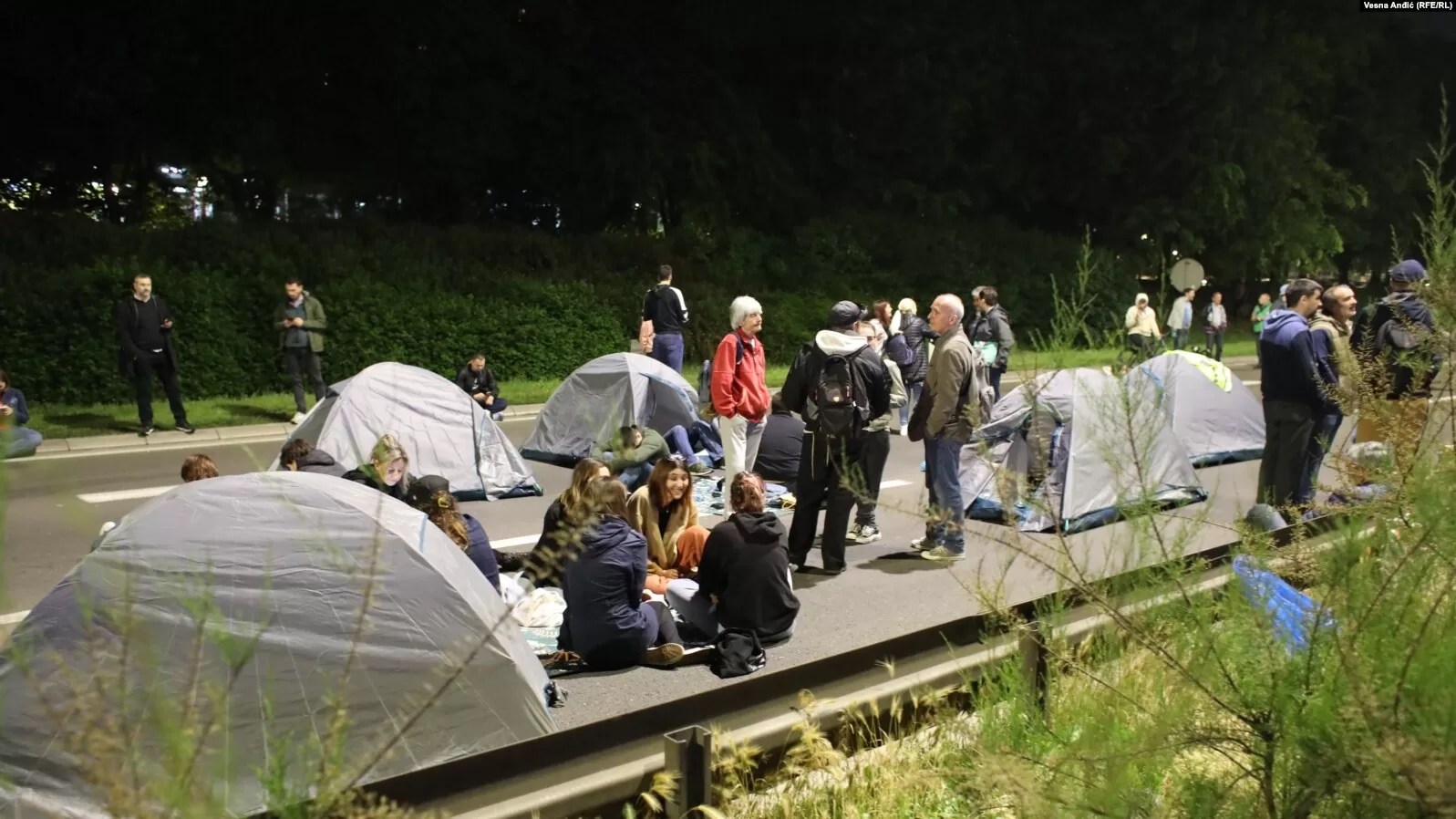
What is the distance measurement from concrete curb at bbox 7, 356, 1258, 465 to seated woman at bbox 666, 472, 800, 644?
714 centimetres

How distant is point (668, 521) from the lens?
24.7ft

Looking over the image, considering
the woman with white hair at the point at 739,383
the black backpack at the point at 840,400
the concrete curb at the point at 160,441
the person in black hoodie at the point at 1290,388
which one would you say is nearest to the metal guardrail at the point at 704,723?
Answer: the black backpack at the point at 840,400

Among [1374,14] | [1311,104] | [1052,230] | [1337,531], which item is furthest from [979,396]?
[1374,14]

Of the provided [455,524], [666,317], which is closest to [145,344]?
[666,317]

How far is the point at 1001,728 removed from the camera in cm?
363

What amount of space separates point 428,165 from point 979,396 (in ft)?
58.0

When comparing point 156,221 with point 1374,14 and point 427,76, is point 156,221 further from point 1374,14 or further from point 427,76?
point 1374,14

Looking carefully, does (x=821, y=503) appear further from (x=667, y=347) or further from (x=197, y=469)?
(x=667, y=347)

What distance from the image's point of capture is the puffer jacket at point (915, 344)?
44.0 feet

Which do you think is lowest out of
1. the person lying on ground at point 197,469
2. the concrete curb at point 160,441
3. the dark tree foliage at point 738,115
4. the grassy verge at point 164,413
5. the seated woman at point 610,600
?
the concrete curb at point 160,441

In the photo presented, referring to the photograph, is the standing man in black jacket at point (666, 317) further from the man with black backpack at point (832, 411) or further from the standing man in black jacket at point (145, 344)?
the man with black backpack at point (832, 411)

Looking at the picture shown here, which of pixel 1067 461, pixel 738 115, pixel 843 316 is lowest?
pixel 1067 461

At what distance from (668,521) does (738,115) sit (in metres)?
20.9

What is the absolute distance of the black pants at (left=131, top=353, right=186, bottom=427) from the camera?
545 inches
